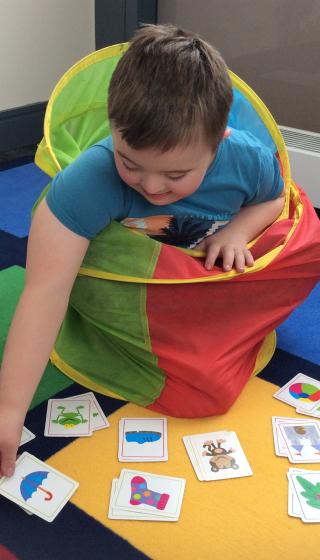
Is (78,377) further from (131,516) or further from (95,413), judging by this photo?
(131,516)

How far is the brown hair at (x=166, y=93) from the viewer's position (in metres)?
1.04

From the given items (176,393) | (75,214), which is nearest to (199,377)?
(176,393)

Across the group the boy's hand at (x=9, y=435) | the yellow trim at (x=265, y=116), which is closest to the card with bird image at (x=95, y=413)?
the boy's hand at (x=9, y=435)

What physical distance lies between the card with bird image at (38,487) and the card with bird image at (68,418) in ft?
0.36

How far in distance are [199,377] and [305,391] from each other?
1.00ft

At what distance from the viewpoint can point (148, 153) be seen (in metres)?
1.07

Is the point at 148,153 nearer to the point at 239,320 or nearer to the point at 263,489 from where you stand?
the point at 239,320

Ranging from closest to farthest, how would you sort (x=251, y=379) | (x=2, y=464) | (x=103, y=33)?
1. (x=2, y=464)
2. (x=251, y=379)
3. (x=103, y=33)

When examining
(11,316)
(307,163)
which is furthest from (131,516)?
(307,163)

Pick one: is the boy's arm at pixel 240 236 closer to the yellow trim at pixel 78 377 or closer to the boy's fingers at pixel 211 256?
the boy's fingers at pixel 211 256

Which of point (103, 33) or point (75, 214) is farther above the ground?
point (75, 214)

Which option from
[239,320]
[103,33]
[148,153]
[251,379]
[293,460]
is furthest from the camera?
[103,33]

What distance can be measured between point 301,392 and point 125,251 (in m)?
0.55

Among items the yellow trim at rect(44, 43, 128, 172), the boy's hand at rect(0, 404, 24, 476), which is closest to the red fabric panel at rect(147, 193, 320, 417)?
the boy's hand at rect(0, 404, 24, 476)
